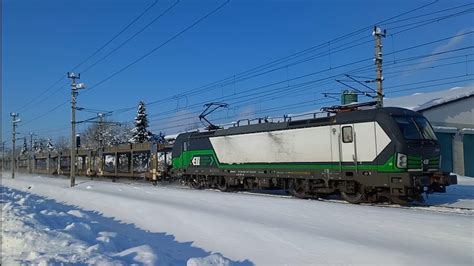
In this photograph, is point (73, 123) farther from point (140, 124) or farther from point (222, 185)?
point (140, 124)

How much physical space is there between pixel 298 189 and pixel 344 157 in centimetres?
315

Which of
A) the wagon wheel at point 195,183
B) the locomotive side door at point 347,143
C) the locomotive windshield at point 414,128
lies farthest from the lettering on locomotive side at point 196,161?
the locomotive windshield at point 414,128

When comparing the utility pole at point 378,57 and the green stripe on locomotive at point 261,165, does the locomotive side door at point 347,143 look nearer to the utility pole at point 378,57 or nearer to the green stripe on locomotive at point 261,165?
the green stripe on locomotive at point 261,165

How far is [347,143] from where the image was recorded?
16766 millimetres

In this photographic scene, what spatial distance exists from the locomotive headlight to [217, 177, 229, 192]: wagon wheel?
10.8 meters

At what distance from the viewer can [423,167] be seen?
50.9ft

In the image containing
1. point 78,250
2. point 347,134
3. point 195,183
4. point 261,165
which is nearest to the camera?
point 78,250

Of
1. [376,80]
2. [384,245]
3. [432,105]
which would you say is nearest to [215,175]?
[376,80]

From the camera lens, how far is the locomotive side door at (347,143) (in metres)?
16.5

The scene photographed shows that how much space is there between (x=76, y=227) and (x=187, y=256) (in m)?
2.89

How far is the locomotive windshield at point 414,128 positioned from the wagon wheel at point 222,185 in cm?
1073

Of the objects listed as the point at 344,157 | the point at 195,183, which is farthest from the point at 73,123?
the point at 344,157

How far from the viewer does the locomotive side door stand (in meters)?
16.5

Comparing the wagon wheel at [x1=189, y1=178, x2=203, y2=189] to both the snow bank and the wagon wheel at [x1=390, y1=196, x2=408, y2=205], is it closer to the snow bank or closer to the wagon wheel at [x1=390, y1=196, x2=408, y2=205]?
the wagon wheel at [x1=390, y1=196, x2=408, y2=205]
